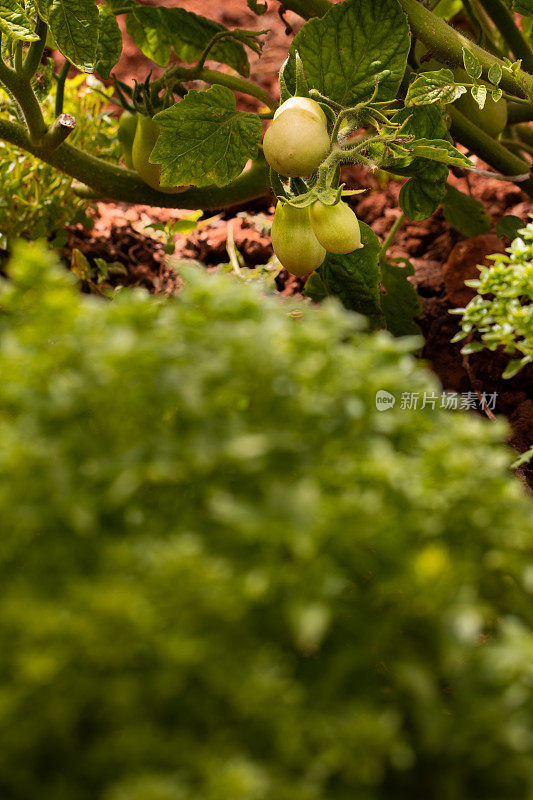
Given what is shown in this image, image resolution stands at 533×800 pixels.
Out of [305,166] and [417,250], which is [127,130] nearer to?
[305,166]

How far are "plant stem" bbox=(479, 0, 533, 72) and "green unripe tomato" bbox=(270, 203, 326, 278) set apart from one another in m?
0.70

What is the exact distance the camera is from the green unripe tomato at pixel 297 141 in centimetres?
90

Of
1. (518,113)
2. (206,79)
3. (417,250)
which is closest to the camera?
(206,79)

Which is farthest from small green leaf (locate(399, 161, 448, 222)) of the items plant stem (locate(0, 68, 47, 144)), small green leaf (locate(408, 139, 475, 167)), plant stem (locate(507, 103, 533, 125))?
plant stem (locate(0, 68, 47, 144))

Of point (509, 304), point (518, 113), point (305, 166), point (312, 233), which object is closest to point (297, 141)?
point (305, 166)

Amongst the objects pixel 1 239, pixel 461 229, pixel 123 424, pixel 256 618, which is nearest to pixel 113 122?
pixel 1 239

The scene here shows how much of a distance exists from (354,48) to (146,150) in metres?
0.40

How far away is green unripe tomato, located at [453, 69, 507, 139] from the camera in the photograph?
1317 mm

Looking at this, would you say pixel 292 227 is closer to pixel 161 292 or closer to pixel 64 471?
pixel 161 292

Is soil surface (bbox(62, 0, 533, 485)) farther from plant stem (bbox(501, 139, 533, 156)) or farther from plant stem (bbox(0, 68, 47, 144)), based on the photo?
plant stem (bbox(0, 68, 47, 144))

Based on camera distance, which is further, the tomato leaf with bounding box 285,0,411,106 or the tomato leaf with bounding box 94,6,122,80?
the tomato leaf with bounding box 94,6,122,80

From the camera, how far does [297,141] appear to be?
899 millimetres

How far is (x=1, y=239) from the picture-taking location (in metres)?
1.37

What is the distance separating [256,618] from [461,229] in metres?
1.25
